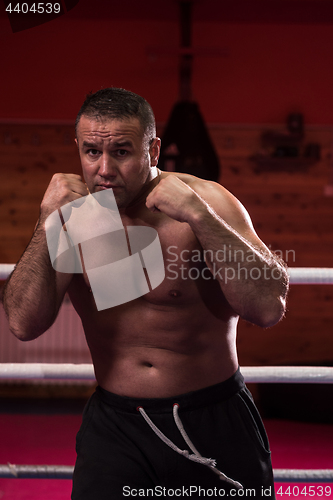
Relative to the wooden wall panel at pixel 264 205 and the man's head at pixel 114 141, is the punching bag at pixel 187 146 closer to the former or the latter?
the wooden wall panel at pixel 264 205

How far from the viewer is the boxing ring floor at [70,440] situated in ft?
4.60

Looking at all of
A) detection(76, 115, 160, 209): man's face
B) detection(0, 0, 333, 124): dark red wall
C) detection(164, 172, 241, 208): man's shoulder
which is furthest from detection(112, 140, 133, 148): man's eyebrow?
detection(0, 0, 333, 124): dark red wall

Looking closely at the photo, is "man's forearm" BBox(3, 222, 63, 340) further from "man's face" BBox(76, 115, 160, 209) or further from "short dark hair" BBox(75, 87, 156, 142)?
"short dark hair" BBox(75, 87, 156, 142)

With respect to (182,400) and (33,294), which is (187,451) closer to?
(182,400)

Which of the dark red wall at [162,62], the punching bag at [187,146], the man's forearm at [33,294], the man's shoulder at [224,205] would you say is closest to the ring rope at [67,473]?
the man's forearm at [33,294]

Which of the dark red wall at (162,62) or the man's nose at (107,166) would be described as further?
the dark red wall at (162,62)

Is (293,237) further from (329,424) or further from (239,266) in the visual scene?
(239,266)

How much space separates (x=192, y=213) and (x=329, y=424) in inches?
123

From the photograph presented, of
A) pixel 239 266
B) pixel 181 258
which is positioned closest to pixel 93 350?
pixel 181 258

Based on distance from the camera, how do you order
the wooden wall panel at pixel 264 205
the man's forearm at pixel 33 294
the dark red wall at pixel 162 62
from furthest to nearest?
the wooden wall panel at pixel 264 205 < the dark red wall at pixel 162 62 < the man's forearm at pixel 33 294

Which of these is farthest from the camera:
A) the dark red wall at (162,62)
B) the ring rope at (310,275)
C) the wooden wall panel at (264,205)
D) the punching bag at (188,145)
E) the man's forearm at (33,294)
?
the wooden wall panel at (264,205)

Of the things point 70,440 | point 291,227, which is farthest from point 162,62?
point 70,440

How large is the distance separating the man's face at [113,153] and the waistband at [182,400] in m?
0.49

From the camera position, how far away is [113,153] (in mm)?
1147
